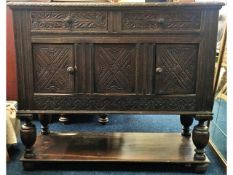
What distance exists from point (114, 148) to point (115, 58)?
0.56 meters

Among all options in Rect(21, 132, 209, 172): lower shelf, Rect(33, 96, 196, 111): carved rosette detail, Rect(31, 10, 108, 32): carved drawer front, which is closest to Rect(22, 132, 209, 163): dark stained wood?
Rect(21, 132, 209, 172): lower shelf

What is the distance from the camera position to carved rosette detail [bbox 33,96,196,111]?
1.45m

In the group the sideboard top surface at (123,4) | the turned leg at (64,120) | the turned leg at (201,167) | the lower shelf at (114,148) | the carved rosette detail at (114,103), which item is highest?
the sideboard top surface at (123,4)

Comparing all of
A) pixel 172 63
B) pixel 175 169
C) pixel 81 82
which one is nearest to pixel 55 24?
pixel 81 82

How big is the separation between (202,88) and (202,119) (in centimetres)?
16

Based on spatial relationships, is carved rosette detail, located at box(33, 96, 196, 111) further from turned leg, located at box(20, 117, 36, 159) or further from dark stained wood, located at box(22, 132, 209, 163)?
A: dark stained wood, located at box(22, 132, 209, 163)

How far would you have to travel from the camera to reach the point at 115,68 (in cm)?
143

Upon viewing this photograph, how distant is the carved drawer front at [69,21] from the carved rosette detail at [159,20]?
0.12 metres

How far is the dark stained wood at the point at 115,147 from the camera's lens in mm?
1574

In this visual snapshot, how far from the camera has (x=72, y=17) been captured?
1384 millimetres

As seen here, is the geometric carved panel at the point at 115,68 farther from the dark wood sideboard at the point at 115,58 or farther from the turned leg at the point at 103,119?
the turned leg at the point at 103,119

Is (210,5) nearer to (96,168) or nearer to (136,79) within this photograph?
(136,79)

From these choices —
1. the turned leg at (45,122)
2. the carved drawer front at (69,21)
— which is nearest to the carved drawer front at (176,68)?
the carved drawer front at (69,21)

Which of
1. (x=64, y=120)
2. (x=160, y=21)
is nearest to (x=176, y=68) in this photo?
(x=160, y=21)
